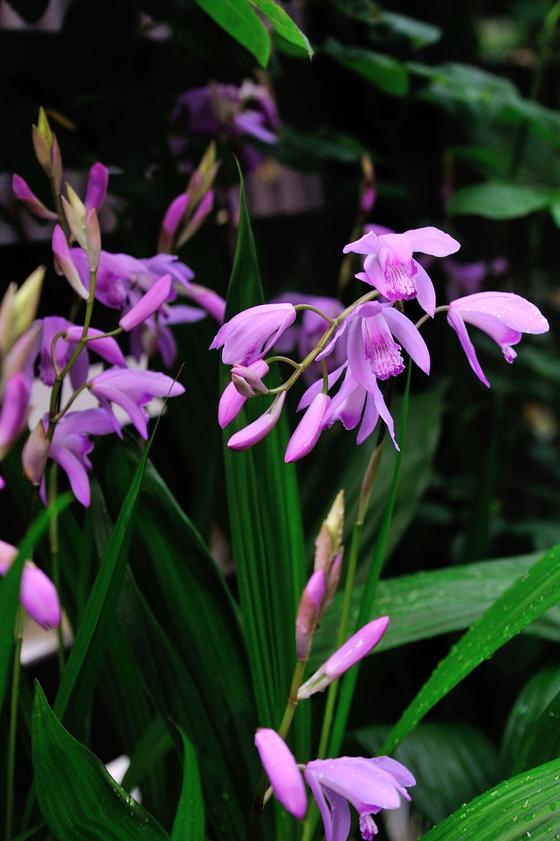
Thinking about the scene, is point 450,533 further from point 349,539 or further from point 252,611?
point 252,611

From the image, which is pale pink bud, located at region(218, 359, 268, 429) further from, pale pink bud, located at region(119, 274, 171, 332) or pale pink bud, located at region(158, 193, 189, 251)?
pale pink bud, located at region(158, 193, 189, 251)

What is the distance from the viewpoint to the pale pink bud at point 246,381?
0.47 m

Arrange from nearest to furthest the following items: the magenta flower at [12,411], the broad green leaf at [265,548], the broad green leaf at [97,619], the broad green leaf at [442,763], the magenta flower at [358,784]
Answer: the magenta flower at [12,411] < the magenta flower at [358,784] < the broad green leaf at [97,619] < the broad green leaf at [265,548] < the broad green leaf at [442,763]

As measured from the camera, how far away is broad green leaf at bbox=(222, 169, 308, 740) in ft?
2.14

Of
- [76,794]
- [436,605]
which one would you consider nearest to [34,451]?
[76,794]

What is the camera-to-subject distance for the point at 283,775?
0.38 meters

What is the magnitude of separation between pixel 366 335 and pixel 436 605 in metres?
0.36

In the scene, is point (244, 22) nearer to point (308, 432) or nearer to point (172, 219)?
point (172, 219)

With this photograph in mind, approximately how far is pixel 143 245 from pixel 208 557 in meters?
0.41

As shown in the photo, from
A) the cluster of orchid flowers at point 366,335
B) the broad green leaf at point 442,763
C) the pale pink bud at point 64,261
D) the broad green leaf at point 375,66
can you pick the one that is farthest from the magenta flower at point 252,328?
the broad green leaf at point 375,66

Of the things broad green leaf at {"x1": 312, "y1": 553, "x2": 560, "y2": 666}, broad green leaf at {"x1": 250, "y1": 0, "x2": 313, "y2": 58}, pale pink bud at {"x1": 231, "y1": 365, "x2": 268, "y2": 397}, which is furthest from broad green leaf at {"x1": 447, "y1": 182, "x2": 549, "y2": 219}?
pale pink bud at {"x1": 231, "y1": 365, "x2": 268, "y2": 397}

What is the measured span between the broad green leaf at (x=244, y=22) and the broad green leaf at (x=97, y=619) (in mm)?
292

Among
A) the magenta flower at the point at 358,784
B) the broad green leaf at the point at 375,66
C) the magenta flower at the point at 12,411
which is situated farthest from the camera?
the broad green leaf at the point at 375,66

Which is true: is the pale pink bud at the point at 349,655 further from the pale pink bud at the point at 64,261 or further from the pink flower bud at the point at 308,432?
the pale pink bud at the point at 64,261
